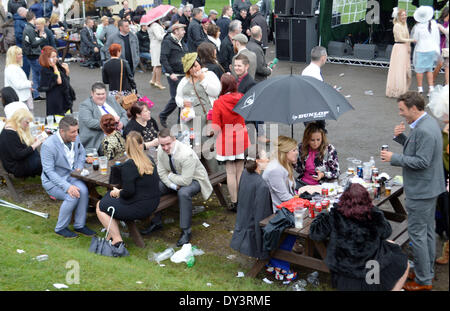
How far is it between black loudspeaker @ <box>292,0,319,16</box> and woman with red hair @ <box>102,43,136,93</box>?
7542mm

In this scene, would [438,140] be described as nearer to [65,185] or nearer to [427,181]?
[427,181]

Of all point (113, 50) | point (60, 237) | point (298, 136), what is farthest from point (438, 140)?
point (113, 50)

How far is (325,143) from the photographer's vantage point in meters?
6.72

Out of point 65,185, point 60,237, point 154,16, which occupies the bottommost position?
point 60,237

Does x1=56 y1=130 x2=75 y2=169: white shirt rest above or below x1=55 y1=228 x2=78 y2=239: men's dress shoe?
above

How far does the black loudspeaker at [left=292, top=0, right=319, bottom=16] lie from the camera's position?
16078 mm

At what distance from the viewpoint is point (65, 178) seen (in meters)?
7.15

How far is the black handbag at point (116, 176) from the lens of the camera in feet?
21.3

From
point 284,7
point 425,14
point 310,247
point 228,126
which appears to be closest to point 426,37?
point 425,14

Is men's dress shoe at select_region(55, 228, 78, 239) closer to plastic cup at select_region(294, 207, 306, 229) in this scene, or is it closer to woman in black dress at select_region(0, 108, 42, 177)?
woman in black dress at select_region(0, 108, 42, 177)

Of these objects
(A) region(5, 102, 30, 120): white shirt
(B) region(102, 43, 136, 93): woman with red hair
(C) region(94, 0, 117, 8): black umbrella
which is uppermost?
(C) region(94, 0, 117, 8): black umbrella

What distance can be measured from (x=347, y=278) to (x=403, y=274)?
0.53m

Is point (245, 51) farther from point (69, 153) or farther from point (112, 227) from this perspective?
point (112, 227)

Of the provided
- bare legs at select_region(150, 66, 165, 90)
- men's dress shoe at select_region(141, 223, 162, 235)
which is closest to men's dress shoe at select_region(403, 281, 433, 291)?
men's dress shoe at select_region(141, 223, 162, 235)
